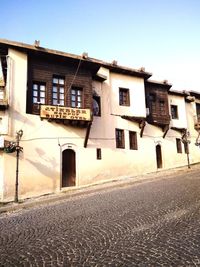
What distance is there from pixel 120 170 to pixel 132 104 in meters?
6.01

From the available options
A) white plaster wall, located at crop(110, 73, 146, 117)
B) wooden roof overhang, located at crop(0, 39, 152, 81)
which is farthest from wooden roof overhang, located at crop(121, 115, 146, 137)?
wooden roof overhang, located at crop(0, 39, 152, 81)

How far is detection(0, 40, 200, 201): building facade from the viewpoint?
1489cm

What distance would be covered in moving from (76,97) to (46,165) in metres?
5.52

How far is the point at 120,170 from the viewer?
1847cm

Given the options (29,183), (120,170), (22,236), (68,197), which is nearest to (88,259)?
(22,236)

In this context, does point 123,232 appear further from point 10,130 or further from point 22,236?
point 10,130

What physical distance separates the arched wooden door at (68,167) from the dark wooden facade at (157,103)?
854cm

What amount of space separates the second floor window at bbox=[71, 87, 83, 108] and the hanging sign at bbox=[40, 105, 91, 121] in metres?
1.15

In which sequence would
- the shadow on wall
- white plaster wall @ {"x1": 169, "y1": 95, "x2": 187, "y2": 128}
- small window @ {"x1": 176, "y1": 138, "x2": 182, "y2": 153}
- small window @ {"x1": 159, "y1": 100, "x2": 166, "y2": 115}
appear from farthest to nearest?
white plaster wall @ {"x1": 169, "y1": 95, "x2": 187, "y2": 128} → small window @ {"x1": 176, "y1": 138, "x2": 182, "y2": 153} → small window @ {"x1": 159, "y1": 100, "x2": 166, "y2": 115} → the shadow on wall

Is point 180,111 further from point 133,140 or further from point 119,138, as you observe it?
point 119,138

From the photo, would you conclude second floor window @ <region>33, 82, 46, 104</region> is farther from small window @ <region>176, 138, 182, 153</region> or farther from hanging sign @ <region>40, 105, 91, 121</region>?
small window @ <region>176, 138, 182, 153</region>

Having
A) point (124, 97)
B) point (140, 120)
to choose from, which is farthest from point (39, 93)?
point (140, 120)

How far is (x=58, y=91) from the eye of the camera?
16859 mm

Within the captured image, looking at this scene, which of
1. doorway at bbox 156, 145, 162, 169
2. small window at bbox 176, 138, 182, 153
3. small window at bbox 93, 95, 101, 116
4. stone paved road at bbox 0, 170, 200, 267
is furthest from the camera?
small window at bbox 176, 138, 182, 153
